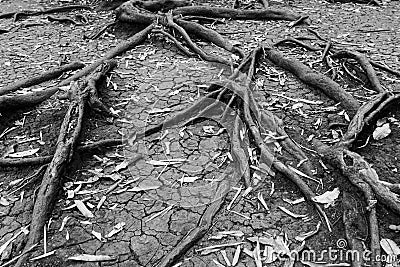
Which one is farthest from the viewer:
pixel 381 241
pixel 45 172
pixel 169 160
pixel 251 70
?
pixel 251 70

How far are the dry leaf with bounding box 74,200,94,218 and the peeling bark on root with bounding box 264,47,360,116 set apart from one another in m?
2.74

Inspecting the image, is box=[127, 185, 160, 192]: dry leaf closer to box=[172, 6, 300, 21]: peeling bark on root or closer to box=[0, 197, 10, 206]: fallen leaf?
box=[0, 197, 10, 206]: fallen leaf

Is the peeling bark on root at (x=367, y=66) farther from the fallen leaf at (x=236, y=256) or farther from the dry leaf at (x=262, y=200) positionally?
the fallen leaf at (x=236, y=256)

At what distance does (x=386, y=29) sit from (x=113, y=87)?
462cm

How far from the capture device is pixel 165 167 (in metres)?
3.97

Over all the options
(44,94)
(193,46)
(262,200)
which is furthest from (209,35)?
(262,200)

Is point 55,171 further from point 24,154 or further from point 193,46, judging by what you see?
point 193,46

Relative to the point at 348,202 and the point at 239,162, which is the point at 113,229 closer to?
the point at 239,162

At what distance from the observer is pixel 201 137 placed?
14.3 ft

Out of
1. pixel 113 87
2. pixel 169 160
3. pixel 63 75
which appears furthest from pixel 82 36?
pixel 169 160

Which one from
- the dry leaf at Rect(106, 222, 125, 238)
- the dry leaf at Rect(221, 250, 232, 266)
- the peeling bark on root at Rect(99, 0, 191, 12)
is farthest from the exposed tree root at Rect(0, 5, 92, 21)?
the dry leaf at Rect(221, 250, 232, 266)
